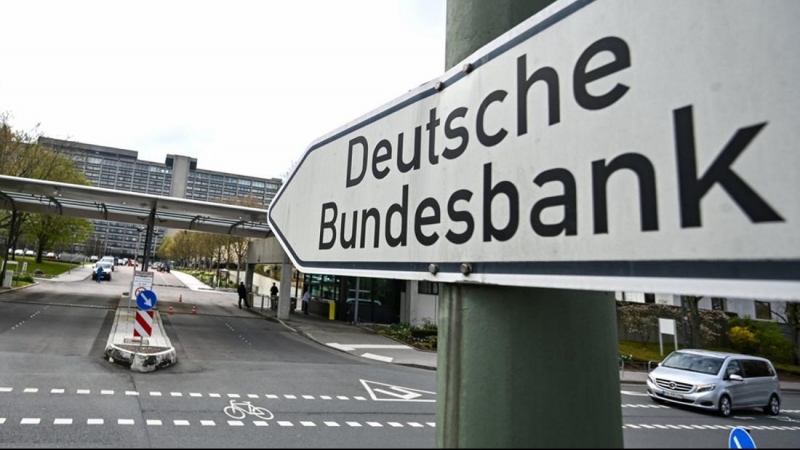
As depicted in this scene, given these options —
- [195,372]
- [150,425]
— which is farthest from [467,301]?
[195,372]

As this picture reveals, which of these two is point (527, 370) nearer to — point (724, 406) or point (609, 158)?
point (609, 158)

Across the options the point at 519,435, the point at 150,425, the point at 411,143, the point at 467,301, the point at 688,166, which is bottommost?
the point at 150,425

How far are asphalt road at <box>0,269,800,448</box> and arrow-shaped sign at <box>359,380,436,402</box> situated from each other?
0.04 m

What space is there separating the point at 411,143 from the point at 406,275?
0.46 meters

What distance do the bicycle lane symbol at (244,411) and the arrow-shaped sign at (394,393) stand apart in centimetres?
240

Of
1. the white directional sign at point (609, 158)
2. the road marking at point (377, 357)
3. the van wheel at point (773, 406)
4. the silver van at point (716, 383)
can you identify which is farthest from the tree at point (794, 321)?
the white directional sign at point (609, 158)

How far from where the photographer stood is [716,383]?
10477 mm

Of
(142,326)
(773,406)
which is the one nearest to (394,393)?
(142,326)

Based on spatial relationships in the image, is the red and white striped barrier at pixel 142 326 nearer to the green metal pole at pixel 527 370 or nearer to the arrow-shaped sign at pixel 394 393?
the arrow-shaped sign at pixel 394 393

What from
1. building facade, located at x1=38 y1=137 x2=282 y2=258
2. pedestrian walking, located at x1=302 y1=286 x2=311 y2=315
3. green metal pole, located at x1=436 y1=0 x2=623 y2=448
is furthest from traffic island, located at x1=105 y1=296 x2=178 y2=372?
building facade, located at x1=38 y1=137 x2=282 y2=258

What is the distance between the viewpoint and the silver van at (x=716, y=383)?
406 inches

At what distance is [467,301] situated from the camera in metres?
1.20

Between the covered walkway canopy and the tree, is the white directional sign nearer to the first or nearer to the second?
the covered walkway canopy

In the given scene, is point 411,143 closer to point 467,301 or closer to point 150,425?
point 467,301
